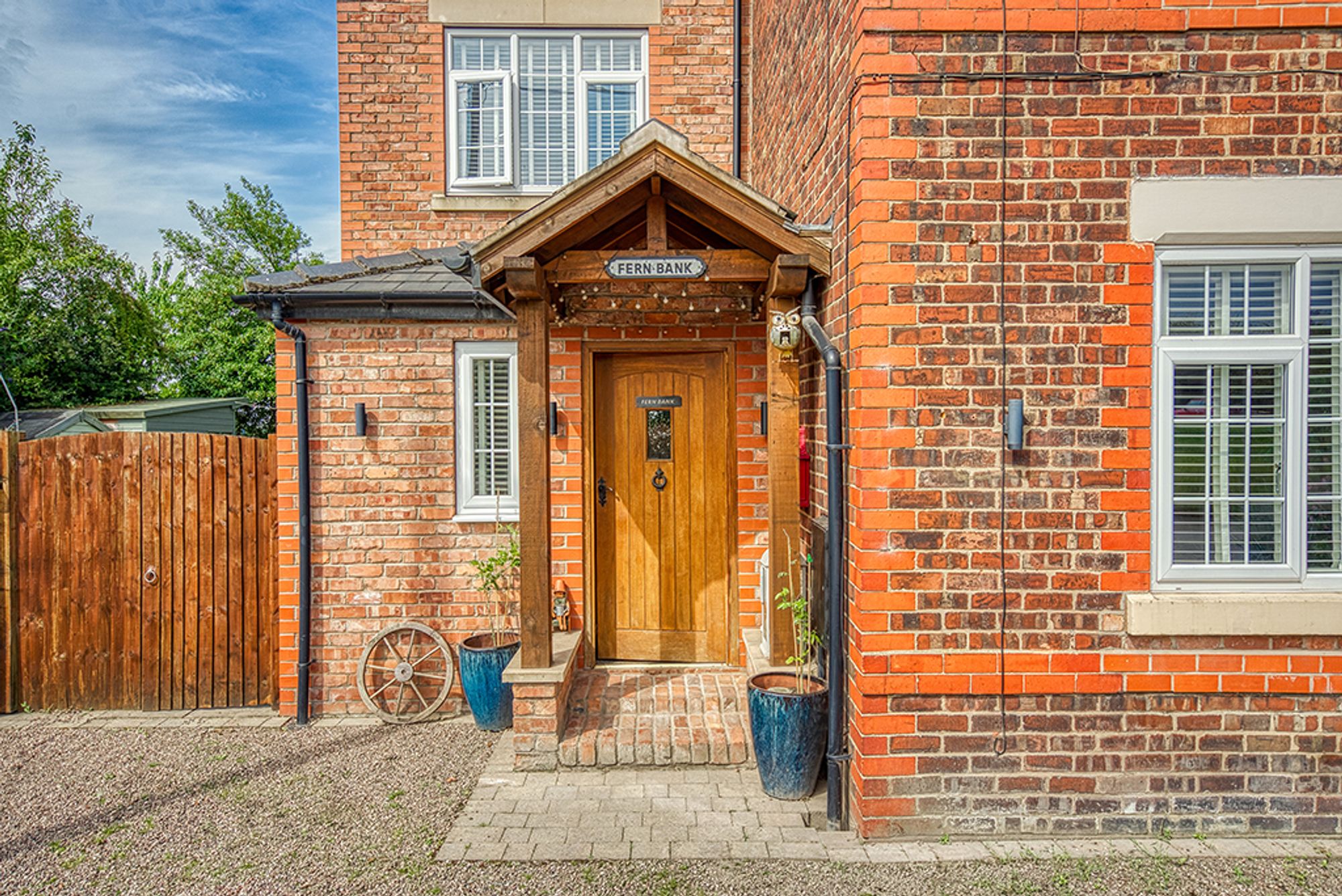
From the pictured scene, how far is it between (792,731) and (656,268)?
2.67 metres

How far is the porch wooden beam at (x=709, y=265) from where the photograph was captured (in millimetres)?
4469

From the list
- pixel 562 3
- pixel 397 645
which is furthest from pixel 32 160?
pixel 397 645

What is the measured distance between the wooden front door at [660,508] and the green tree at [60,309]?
673 inches

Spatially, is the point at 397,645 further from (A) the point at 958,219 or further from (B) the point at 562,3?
(B) the point at 562,3

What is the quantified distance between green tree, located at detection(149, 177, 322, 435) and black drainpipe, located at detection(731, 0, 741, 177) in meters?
13.1

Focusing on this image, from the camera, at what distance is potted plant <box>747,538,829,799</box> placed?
4109 millimetres

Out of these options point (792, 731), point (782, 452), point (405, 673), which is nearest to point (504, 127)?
point (782, 452)

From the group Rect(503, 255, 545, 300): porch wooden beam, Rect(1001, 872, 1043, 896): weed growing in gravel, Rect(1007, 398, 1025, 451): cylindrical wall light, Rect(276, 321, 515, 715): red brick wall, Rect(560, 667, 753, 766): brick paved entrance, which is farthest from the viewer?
Rect(276, 321, 515, 715): red brick wall

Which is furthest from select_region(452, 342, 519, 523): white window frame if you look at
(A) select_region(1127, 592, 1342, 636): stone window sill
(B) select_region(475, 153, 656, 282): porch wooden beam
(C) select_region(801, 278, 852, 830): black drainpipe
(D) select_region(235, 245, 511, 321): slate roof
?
(A) select_region(1127, 592, 1342, 636): stone window sill

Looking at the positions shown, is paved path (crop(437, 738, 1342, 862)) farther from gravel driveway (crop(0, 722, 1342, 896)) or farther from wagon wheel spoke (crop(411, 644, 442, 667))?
wagon wheel spoke (crop(411, 644, 442, 667))

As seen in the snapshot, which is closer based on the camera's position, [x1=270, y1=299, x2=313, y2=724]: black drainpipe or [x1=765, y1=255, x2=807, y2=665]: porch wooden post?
[x1=765, y1=255, x2=807, y2=665]: porch wooden post

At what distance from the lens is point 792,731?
13.5ft

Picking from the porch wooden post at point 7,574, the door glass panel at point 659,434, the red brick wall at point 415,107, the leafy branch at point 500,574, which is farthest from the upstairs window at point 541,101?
the porch wooden post at point 7,574

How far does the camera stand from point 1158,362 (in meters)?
3.69
